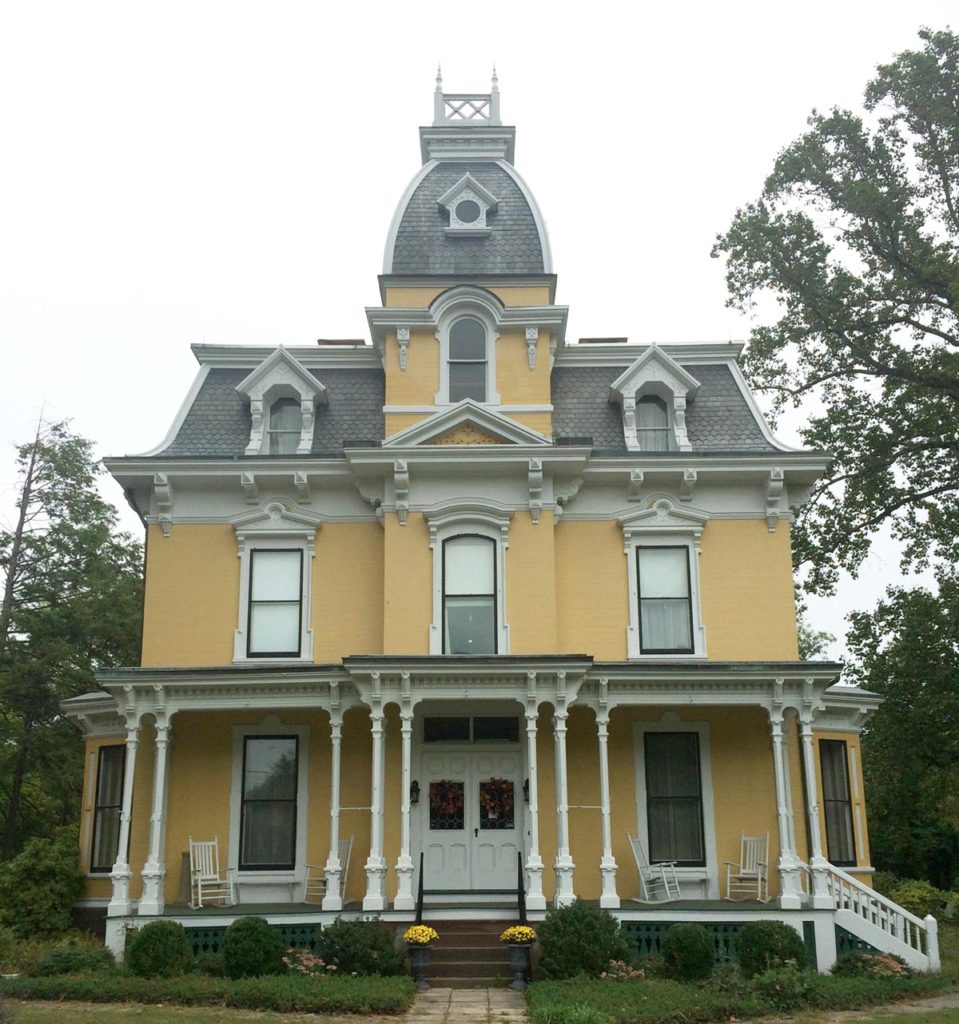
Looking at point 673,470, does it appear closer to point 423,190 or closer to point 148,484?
point 423,190

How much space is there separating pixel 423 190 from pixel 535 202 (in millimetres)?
2071

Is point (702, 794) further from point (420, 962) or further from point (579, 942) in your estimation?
point (420, 962)

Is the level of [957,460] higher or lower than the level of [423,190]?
lower

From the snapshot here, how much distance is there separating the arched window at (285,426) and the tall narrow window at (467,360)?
8.80ft

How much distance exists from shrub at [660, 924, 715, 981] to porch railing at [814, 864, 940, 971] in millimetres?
2472

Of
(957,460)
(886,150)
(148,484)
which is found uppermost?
(886,150)

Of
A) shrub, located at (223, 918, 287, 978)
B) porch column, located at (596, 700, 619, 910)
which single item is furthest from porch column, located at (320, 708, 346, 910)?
porch column, located at (596, 700, 619, 910)

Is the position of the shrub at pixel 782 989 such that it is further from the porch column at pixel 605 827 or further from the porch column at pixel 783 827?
the porch column at pixel 605 827

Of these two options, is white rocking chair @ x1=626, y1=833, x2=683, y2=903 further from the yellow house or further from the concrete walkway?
the concrete walkway

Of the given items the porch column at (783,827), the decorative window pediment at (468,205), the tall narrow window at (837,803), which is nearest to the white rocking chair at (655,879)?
the porch column at (783,827)

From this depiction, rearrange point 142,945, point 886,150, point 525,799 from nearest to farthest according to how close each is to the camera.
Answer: point 142,945 < point 525,799 < point 886,150

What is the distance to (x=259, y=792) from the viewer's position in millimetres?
17547

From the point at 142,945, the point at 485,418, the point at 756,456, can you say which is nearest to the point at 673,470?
the point at 756,456

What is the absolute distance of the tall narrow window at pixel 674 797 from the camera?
56.4 ft
